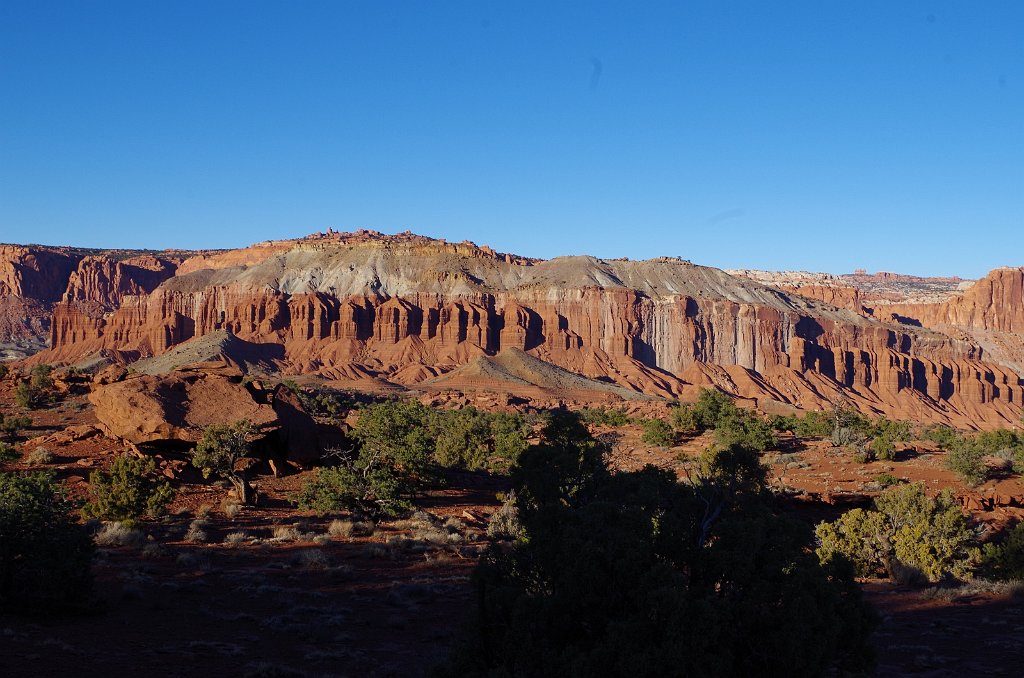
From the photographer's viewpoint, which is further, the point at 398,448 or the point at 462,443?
the point at 462,443

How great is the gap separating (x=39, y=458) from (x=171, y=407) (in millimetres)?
4087

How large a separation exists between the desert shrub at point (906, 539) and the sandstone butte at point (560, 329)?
82.7m

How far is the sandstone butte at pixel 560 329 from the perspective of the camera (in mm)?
117875

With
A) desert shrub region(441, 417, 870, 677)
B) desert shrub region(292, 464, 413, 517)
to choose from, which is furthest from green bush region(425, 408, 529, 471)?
desert shrub region(441, 417, 870, 677)

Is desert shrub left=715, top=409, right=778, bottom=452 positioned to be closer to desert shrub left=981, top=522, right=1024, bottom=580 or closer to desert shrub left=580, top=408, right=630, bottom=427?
desert shrub left=580, top=408, right=630, bottom=427

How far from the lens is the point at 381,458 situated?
2878 centimetres

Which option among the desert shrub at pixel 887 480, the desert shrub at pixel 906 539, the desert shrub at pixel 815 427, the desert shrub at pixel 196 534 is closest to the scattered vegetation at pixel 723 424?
the desert shrub at pixel 815 427

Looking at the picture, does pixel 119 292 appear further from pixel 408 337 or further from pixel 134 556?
pixel 134 556

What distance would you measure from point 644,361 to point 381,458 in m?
101

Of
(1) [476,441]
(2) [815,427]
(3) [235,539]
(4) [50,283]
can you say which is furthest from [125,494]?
(4) [50,283]

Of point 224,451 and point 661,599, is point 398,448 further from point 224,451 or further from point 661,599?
point 661,599

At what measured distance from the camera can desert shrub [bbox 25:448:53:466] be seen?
84.3ft

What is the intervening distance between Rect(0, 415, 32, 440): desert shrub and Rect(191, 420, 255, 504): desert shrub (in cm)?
918

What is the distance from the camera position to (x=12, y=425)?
103 ft
